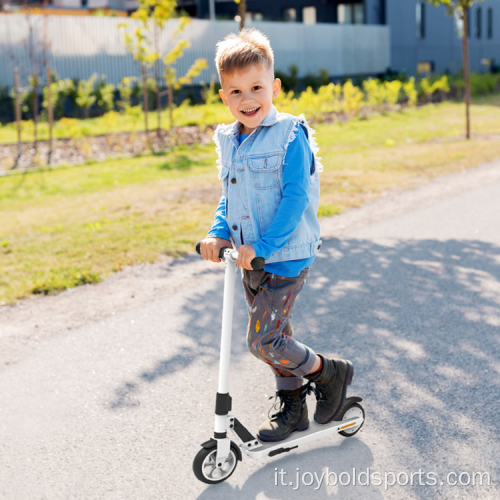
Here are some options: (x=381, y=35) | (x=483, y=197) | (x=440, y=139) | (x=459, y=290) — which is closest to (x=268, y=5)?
(x=381, y=35)

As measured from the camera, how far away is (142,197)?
858 centimetres

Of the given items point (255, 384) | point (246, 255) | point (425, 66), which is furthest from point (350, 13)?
point (246, 255)

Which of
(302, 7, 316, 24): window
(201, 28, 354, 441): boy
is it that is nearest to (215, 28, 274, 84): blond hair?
(201, 28, 354, 441): boy

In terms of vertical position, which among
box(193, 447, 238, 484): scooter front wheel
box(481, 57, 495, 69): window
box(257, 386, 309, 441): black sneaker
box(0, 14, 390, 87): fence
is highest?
box(481, 57, 495, 69): window

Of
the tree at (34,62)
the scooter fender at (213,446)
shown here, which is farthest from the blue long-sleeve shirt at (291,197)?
the tree at (34,62)

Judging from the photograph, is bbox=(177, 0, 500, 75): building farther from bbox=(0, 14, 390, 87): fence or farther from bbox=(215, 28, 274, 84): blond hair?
bbox=(215, 28, 274, 84): blond hair

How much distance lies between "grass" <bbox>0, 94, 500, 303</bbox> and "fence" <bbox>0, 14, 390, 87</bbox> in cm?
483

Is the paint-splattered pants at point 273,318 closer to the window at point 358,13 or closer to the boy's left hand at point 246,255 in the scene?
the boy's left hand at point 246,255

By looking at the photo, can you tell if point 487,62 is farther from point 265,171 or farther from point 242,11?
point 265,171

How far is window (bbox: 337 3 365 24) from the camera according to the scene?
31730mm

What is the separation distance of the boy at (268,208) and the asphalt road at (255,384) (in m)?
0.36

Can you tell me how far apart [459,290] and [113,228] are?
3824mm

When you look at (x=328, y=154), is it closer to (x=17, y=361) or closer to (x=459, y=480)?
(x=17, y=361)

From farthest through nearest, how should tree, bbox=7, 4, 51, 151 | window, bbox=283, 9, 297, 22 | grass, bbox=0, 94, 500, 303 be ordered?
1. window, bbox=283, 9, 297, 22
2. tree, bbox=7, 4, 51, 151
3. grass, bbox=0, 94, 500, 303
